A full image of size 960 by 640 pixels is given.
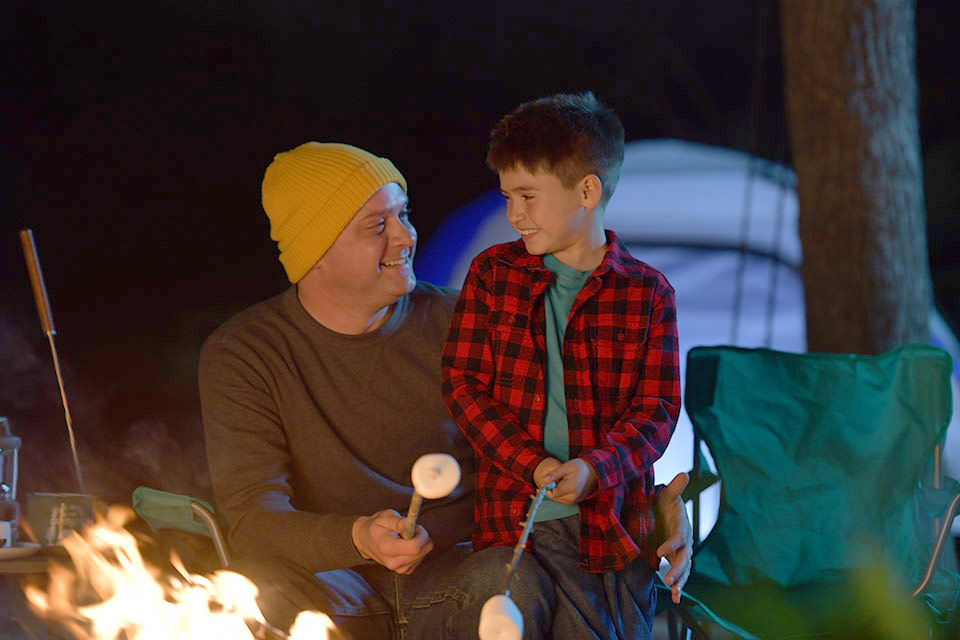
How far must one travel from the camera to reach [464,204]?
3.35 metres

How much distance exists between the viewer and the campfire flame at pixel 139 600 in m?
1.85

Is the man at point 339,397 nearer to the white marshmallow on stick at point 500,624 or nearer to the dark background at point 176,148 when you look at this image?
the white marshmallow on stick at point 500,624

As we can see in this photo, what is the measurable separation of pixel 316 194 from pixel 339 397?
481mm

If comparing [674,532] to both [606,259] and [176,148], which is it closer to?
[606,259]

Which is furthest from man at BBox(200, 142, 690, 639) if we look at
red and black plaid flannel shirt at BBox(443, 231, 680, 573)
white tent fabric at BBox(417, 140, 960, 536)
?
white tent fabric at BBox(417, 140, 960, 536)

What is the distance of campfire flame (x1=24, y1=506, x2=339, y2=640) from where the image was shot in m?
1.85

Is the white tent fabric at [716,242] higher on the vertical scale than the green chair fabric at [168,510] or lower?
higher

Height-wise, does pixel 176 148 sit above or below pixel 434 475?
above

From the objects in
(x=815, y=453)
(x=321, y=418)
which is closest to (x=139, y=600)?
(x=321, y=418)

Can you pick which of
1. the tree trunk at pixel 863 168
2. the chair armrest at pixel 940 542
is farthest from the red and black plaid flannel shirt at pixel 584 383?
the tree trunk at pixel 863 168

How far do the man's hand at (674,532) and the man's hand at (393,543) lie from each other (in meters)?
0.52

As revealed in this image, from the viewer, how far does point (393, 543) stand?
173 cm

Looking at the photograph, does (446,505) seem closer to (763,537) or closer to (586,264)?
(586,264)

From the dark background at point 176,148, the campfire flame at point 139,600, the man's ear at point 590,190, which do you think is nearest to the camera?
the campfire flame at point 139,600
